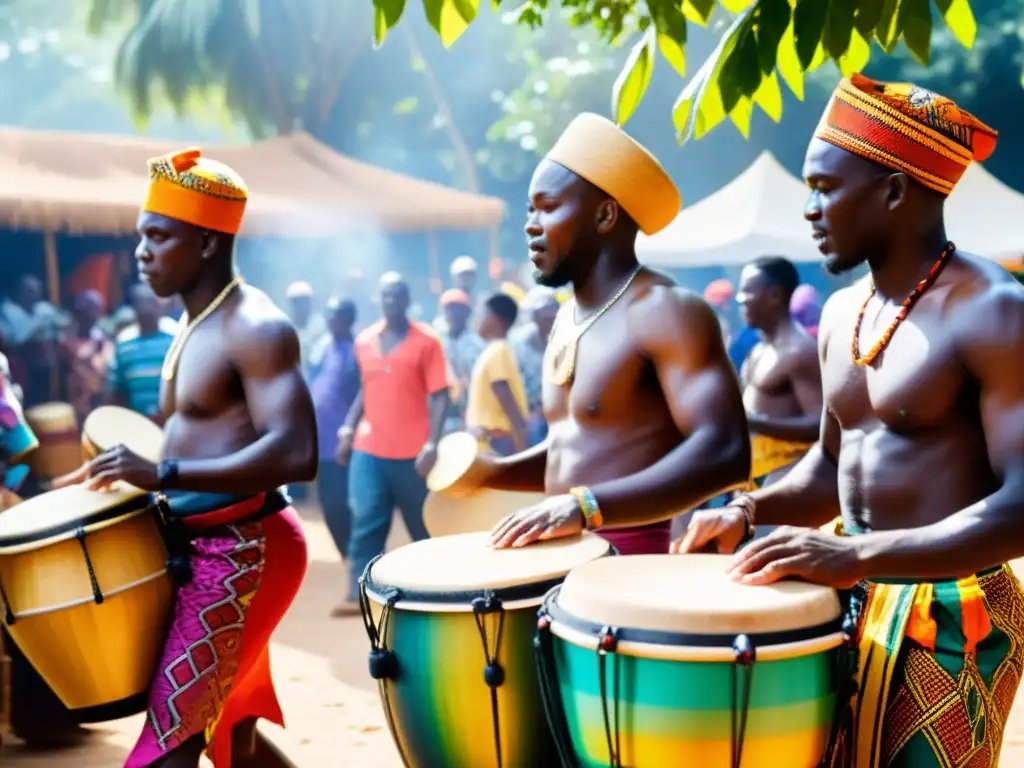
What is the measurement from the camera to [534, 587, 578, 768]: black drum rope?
2693 mm

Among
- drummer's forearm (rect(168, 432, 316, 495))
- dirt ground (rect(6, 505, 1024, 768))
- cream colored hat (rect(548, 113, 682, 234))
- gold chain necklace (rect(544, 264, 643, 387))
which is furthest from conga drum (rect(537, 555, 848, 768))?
dirt ground (rect(6, 505, 1024, 768))

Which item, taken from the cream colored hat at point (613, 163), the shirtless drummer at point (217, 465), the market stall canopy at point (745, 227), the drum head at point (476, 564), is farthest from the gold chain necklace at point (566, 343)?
the market stall canopy at point (745, 227)

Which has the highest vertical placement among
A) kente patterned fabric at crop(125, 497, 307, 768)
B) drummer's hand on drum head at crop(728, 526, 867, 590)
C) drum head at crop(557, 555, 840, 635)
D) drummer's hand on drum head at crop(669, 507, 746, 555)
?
drummer's hand on drum head at crop(728, 526, 867, 590)

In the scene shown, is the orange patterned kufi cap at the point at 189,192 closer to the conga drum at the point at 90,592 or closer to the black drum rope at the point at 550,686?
the conga drum at the point at 90,592

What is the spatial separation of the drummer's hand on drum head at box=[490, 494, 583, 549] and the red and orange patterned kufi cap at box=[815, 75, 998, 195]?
1.08 metres

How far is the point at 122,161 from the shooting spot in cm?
1720

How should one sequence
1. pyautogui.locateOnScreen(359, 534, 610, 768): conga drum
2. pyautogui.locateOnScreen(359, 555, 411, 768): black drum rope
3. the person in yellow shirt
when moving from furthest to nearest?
the person in yellow shirt
pyautogui.locateOnScreen(359, 555, 411, 768): black drum rope
pyautogui.locateOnScreen(359, 534, 610, 768): conga drum

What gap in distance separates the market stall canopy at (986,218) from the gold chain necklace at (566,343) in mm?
12694

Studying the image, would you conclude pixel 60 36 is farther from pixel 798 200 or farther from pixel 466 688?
pixel 466 688

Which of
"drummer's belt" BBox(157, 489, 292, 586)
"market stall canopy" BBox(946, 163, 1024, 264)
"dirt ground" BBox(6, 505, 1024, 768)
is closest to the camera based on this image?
"drummer's belt" BBox(157, 489, 292, 586)

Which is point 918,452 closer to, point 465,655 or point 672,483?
point 672,483

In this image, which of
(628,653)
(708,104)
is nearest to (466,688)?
(628,653)

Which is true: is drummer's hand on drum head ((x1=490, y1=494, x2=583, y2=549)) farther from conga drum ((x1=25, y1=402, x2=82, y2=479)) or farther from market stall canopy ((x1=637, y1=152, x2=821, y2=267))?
market stall canopy ((x1=637, y1=152, x2=821, y2=267))

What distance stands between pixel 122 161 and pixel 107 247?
1188 millimetres
